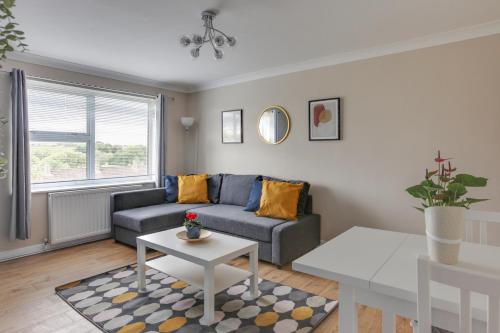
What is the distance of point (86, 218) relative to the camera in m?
3.95

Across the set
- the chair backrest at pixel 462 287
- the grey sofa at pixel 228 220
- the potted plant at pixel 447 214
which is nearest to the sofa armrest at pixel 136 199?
the grey sofa at pixel 228 220

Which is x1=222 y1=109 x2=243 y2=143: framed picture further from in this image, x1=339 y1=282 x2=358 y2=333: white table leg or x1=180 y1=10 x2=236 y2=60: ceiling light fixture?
x1=339 y1=282 x2=358 y2=333: white table leg

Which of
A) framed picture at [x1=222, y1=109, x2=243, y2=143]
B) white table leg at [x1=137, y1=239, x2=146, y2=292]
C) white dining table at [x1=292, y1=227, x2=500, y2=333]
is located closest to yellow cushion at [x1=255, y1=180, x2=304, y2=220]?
framed picture at [x1=222, y1=109, x2=243, y2=143]

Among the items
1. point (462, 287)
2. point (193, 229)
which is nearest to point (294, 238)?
point (193, 229)

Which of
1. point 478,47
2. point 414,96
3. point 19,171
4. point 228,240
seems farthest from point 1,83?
point 478,47

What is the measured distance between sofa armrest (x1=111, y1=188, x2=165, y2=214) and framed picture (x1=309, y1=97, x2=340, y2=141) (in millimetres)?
2338

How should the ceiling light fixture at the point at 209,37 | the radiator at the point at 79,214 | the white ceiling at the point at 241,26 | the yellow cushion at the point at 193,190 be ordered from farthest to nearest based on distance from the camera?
the yellow cushion at the point at 193,190 → the radiator at the point at 79,214 → the ceiling light fixture at the point at 209,37 → the white ceiling at the point at 241,26

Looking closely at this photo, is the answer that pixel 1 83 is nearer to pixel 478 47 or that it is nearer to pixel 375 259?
pixel 375 259

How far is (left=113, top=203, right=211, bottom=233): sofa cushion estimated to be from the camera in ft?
11.8

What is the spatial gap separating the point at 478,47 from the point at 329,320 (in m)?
2.71

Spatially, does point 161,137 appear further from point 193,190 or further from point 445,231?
point 445,231

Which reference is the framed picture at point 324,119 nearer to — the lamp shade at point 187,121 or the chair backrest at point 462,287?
the lamp shade at point 187,121

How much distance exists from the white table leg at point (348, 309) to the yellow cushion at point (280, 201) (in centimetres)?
221

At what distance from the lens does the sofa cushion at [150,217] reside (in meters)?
3.59
